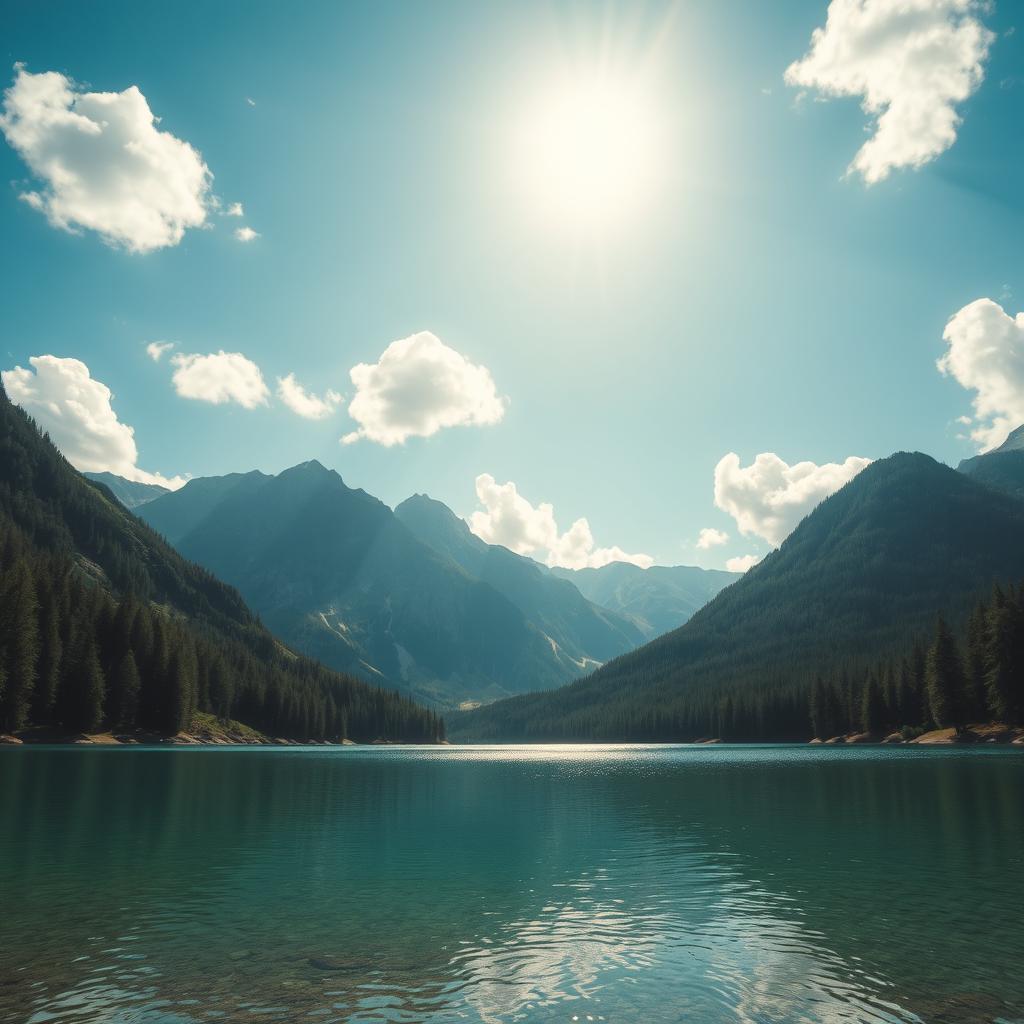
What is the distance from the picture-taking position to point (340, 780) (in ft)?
267

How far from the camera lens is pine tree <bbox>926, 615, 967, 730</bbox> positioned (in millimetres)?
137125

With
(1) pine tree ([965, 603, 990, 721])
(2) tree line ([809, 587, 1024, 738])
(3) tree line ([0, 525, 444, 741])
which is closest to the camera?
(3) tree line ([0, 525, 444, 741])

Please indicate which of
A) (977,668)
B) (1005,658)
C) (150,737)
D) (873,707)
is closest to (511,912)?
(1005,658)

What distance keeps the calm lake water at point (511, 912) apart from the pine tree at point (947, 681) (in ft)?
310

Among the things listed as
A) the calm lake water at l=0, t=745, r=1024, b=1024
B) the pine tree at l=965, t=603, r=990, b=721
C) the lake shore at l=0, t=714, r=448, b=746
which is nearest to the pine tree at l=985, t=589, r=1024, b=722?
the pine tree at l=965, t=603, r=990, b=721

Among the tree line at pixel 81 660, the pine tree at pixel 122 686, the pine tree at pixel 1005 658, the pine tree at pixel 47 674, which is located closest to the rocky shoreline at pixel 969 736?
the pine tree at pixel 1005 658

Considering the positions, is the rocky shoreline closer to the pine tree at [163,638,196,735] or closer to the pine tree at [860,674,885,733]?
the pine tree at [860,674,885,733]

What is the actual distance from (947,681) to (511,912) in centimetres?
14003

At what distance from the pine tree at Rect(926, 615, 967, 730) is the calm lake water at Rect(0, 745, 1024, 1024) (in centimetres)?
9448

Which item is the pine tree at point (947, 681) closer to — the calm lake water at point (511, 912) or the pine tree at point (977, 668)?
the pine tree at point (977, 668)

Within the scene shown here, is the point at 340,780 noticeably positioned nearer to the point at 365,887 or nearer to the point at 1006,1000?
the point at 365,887

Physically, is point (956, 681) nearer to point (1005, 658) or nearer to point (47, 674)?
point (1005, 658)

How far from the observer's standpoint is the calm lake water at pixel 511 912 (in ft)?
55.9

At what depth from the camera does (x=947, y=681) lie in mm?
137500
